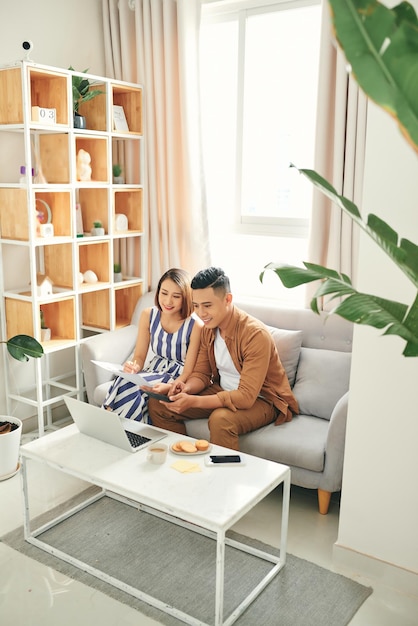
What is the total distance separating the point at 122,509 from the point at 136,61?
263 centimetres

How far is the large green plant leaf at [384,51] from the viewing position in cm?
90

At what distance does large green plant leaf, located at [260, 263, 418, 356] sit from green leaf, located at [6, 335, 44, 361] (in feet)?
6.78

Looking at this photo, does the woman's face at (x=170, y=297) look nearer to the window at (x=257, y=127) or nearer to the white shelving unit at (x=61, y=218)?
the white shelving unit at (x=61, y=218)

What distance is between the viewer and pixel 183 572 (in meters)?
2.26

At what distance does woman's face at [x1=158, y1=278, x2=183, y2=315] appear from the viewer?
3.00m

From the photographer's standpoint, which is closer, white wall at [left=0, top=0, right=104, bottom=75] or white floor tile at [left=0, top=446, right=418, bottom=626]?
white floor tile at [left=0, top=446, right=418, bottom=626]

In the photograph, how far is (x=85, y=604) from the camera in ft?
6.83

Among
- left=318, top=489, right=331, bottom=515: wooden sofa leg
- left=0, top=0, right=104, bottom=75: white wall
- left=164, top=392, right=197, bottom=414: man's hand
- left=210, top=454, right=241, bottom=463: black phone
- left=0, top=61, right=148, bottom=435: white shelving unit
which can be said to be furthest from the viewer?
left=0, top=0, right=104, bottom=75: white wall

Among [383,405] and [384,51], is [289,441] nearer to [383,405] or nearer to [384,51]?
[383,405]

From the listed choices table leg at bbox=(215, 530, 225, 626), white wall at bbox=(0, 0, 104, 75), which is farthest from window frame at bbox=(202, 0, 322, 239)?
table leg at bbox=(215, 530, 225, 626)

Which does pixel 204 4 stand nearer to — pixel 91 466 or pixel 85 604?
pixel 91 466

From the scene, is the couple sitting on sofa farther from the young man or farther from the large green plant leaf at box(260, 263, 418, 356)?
the large green plant leaf at box(260, 263, 418, 356)

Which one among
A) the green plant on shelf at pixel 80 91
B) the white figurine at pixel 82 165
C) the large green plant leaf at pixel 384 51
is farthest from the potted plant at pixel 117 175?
the large green plant leaf at pixel 384 51

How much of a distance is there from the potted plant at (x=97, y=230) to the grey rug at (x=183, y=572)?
5.27 feet
